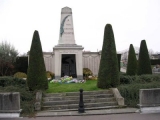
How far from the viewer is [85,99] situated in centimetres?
1000

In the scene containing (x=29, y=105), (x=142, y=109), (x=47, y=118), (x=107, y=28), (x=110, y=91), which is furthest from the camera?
(x=107, y=28)

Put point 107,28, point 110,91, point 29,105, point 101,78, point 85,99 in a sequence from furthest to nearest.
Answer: point 107,28 < point 101,78 < point 110,91 < point 85,99 < point 29,105

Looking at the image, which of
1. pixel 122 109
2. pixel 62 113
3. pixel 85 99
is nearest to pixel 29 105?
pixel 62 113

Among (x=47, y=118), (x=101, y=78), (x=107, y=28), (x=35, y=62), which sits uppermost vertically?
(x=107, y=28)

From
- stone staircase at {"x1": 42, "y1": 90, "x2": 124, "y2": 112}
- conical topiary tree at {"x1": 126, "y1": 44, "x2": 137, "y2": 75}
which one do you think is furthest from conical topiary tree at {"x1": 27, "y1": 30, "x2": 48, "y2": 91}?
conical topiary tree at {"x1": 126, "y1": 44, "x2": 137, "y2": 75}

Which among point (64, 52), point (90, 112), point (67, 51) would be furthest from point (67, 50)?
point (90, 112)

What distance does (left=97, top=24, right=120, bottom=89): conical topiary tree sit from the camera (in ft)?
37.4

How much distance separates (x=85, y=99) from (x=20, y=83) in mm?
4641

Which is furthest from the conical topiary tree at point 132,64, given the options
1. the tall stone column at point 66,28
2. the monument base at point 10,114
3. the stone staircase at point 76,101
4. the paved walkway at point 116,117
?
the monument base at point 10,114

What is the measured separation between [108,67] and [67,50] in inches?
245

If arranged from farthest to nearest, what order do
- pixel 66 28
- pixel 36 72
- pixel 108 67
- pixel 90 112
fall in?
pixel 66 28
pixel 108 67
pixel 36 72
pixel 90 112

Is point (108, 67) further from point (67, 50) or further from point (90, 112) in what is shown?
point (67, 50)

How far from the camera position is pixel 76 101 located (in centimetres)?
975

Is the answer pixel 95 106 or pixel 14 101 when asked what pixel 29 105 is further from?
pixel 95 106
